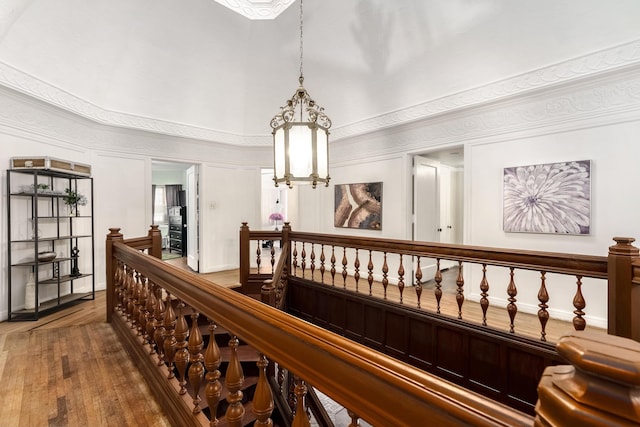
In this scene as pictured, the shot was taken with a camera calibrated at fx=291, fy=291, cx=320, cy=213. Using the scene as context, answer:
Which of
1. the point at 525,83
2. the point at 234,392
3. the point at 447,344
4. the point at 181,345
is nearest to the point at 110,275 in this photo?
the point at 181,345

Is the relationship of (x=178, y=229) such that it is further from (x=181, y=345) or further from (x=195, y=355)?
(x=195, y=355)

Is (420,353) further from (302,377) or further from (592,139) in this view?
(592,139)

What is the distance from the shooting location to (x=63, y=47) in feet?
12.1

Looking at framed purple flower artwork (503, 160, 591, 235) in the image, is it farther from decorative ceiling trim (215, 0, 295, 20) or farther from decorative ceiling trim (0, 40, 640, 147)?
decorative ceiling trim (215, 0, 295, 20)

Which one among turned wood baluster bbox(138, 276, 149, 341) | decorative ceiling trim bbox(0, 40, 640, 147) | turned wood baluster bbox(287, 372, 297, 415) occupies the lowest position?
turned wood baluster bbox(287, 372, 297, 415)

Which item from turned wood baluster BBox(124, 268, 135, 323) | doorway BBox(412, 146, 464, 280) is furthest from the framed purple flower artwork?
turned wood baluster BBox(124, 268, 135, 323)

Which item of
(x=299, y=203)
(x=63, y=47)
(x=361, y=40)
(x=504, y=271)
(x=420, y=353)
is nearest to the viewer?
(x=420, y=353)

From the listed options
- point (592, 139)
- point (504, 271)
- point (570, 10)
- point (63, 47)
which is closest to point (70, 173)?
point (63, 47)

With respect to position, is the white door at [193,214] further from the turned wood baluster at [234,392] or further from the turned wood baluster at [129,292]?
the turned wood baluster at [234,392]

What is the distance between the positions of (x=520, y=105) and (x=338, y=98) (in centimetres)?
290

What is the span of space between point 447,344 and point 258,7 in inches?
206

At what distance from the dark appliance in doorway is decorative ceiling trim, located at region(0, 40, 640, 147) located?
3679 mm

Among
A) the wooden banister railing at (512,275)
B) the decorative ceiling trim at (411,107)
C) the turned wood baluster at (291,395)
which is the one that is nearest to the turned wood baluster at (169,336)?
the turned wood baluster at (291,395)

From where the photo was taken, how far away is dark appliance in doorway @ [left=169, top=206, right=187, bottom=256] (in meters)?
8.62
